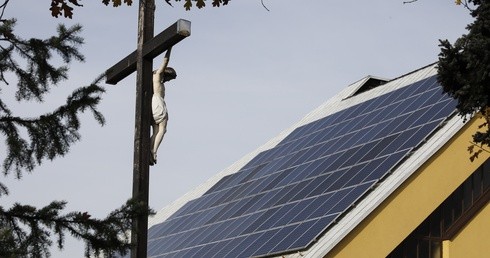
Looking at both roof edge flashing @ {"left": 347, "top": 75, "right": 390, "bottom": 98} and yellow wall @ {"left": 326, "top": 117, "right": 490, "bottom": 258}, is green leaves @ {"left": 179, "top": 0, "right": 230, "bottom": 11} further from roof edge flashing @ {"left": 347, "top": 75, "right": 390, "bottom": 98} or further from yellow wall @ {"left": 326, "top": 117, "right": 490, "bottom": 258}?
roof edge flashing @ {"left": 347, "top": 75, "right": 390, "bottom": 98}

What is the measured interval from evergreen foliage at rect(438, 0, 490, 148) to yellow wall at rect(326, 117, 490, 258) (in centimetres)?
770

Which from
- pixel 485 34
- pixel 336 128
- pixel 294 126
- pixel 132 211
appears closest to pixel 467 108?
pixel 485 34

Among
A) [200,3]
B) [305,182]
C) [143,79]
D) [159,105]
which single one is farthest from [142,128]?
[305,182]

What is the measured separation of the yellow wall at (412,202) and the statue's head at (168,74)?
12.3 metres

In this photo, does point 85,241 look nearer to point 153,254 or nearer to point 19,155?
point 19,155

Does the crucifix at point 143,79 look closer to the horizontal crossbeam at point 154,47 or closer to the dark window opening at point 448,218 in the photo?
the horizontal crossbeam at point 154,47

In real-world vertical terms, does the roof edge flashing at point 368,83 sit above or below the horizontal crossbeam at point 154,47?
above

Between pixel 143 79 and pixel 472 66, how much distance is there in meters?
5.79

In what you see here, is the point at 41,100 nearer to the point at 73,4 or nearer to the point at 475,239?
the point at 73,4

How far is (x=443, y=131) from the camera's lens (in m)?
25.1

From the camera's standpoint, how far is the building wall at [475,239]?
84.0 feet

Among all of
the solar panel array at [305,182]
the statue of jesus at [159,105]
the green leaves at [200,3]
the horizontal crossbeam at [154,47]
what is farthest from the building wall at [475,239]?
the green leaves at [200,3]

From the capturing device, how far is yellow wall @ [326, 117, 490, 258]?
23.8 meters

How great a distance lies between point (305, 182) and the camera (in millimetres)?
27359
